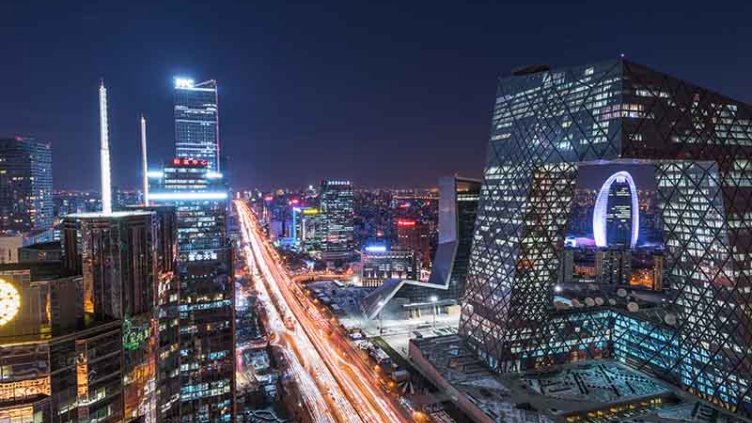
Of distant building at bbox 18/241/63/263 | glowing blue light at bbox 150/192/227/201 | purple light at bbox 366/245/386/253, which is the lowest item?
purple light at bbox 366/245/386/253

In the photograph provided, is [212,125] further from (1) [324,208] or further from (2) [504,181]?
(2) [504,181]

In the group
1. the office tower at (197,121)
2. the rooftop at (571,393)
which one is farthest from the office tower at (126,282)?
the office tower at (197,121)

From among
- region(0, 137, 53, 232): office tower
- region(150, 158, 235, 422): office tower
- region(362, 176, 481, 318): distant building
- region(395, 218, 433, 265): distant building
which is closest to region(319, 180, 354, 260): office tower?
region(395, 218, 433, 265): distant building

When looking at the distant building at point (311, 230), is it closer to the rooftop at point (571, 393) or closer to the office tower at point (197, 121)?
the office tower at point (197, 121)

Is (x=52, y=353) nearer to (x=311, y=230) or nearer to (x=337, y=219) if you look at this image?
(x=337, y=219)

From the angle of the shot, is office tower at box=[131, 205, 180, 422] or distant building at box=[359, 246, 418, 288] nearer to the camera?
office tower at box=[131, 205, 180, 422]

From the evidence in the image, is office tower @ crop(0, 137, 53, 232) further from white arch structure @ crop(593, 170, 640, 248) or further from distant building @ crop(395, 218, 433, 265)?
white arch structure @ crop(593, 170, 640, 248)

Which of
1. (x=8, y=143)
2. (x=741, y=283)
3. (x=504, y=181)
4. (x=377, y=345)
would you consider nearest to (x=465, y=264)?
(x=377, y=345)
